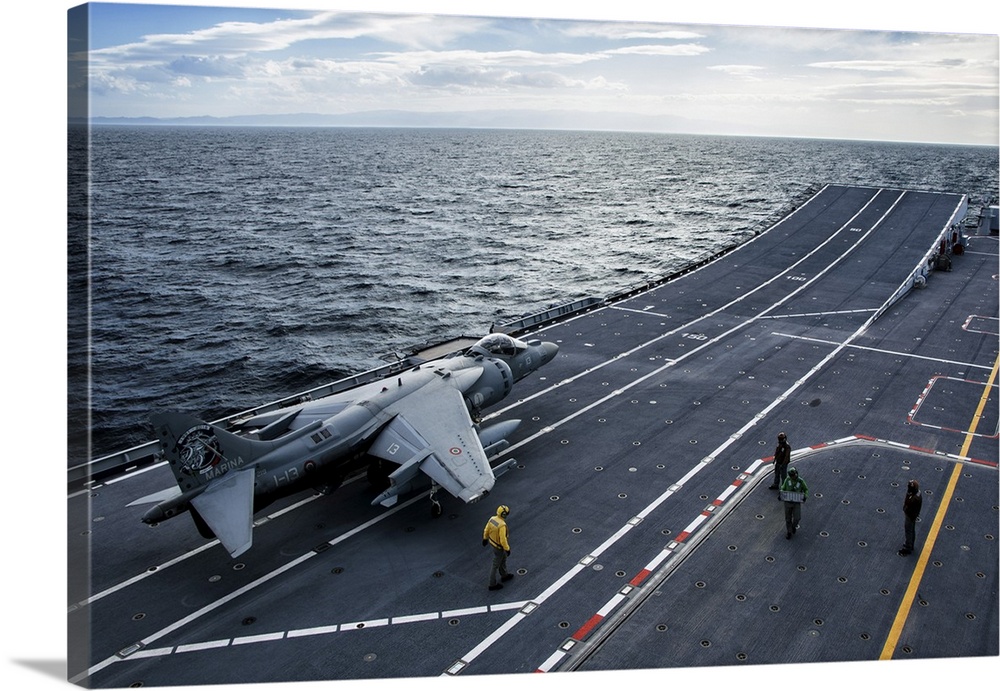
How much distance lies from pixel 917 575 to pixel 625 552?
7.42m

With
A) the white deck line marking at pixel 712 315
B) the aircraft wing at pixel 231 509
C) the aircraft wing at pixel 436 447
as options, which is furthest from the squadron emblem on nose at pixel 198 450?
the white deck line marking at pixel 712 315

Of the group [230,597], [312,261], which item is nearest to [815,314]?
[230,597]

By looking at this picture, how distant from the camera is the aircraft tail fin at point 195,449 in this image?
1822cm

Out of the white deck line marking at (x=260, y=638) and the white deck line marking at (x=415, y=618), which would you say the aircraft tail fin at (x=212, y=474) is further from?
the white deck line marking at (x=415, y=618)

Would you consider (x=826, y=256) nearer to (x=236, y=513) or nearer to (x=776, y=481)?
(x=776, y=481)

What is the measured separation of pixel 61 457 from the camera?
527 inches

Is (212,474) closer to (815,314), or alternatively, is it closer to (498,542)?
(498,542)

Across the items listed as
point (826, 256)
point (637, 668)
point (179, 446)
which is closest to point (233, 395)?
point (179, 446)

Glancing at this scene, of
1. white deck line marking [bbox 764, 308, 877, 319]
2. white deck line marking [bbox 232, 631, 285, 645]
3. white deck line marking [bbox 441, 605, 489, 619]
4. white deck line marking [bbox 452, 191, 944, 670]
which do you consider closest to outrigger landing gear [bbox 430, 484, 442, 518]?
white deck line marking [bbox 441, 605, 489, 619]

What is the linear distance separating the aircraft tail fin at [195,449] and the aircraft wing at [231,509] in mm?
322

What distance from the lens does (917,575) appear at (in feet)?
61.6

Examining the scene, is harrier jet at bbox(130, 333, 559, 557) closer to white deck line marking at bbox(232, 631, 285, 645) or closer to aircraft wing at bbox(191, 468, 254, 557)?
aircraft wing at bbox(191, 468, 254, 557)

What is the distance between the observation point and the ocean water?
42688 mm

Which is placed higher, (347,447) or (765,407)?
(347,447)
